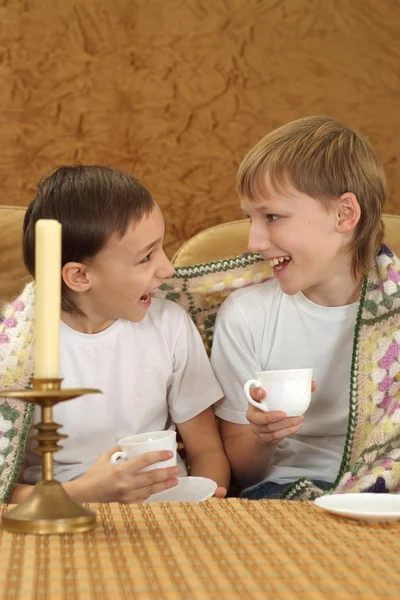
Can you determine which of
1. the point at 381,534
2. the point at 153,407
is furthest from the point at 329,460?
the point at 381,534

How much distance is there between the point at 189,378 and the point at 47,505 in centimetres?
84

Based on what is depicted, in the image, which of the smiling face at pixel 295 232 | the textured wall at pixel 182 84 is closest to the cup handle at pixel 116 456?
the smiling face at pixel 295 232

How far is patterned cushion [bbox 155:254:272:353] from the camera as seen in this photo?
65.4 inches

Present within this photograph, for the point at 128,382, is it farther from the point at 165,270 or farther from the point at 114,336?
the point at 165,270

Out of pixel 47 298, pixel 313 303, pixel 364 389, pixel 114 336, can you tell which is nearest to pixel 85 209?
pixel 114 336

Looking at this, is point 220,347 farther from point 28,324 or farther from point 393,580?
point 393,580

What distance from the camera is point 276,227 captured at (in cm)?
157

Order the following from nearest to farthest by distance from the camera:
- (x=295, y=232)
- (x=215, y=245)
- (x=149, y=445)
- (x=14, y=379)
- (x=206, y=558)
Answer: (x=206, y=558) < (x=149, y=445) < (x=14, y=379) < (x=295, y=232) < (x=215, y=245)

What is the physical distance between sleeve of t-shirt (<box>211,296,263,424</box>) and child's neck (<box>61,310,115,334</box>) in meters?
0.23

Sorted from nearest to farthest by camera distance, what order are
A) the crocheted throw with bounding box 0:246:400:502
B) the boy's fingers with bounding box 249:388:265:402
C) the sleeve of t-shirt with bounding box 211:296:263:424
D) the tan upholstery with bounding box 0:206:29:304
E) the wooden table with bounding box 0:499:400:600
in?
1. the wooden table with bounding box 0:499:400:600
2. the boy's fingers with bounding box 249:388:265:402
3. the crocheted throw with bounding box 0:246:400:502
4. the sleeve of t-shirt with bounding box 211:296:263:424
5. the tan upholstery with bounding box 0:206:29:304

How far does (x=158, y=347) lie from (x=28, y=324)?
26cm

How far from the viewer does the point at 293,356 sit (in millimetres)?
1648

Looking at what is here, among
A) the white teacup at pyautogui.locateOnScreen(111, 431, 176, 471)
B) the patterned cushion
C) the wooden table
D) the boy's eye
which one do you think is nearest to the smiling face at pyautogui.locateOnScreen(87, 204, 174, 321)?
the boy's eye

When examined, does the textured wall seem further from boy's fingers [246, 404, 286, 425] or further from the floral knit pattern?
boy's fingers [246, 404, 286, 425]
